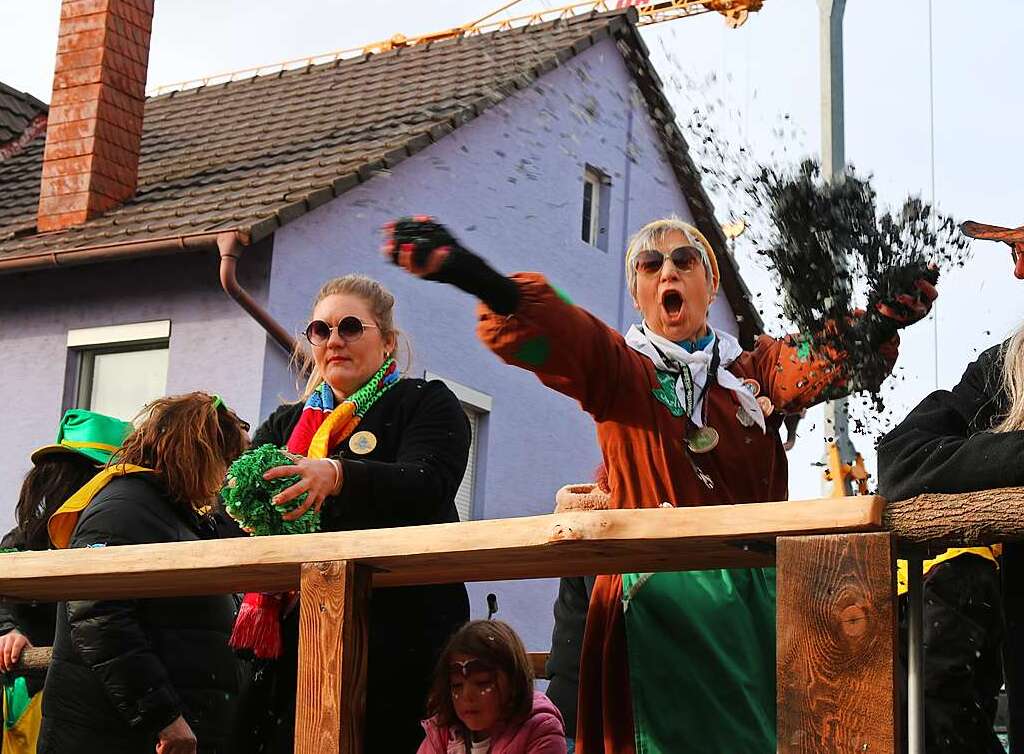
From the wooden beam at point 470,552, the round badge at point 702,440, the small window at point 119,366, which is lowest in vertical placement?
the wooden beam at point 470,552

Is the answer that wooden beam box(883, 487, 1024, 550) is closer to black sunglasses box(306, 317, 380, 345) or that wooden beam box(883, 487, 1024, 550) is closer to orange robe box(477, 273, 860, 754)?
orange robe box(477, 273, 860, 754)

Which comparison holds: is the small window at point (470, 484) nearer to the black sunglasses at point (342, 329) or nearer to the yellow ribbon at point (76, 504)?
the yellow ribbon at point (76, 504)

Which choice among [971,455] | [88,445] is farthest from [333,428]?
[971,455]

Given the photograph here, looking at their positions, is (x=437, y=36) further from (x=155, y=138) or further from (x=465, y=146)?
(x=465, y=146)

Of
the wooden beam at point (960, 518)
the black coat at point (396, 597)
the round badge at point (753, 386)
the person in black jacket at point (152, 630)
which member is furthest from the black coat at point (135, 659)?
the wooden beam at point (960, 518)

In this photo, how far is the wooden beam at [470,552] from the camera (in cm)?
267

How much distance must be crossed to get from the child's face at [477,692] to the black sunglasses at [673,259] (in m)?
1.03

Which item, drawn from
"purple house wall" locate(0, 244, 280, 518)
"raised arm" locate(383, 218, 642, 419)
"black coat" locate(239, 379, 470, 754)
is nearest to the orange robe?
"raised arm" locate(383, 218, 642, 419)

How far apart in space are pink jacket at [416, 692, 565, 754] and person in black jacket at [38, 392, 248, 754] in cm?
49

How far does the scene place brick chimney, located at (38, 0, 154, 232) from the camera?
1354 cm

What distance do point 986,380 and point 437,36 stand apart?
14.9 m

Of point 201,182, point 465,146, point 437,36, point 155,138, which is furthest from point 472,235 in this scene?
point 437,36

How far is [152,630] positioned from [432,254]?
5.48 ft

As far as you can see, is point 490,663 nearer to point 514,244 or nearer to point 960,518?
point 960,518
